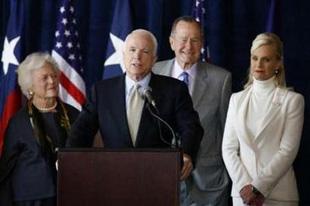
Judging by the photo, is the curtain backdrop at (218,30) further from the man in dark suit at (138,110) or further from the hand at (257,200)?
the man in dark suit at (138,110)

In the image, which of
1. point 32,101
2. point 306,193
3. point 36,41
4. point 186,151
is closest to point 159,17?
point 36,41

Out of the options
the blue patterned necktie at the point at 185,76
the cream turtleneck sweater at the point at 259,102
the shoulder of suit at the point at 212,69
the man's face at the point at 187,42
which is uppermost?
the man's face at the point at 187,42

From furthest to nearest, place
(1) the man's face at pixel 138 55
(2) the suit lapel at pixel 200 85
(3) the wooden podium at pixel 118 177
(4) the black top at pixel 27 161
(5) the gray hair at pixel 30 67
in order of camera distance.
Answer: (5) the gray hair at pixel 30 67
(2) the suit lapel at pixel 200 85
(4) the black top at pixel 27 161
(1) the man's face at pixel 138 55
(3) the wooden podium at pixel 118 177

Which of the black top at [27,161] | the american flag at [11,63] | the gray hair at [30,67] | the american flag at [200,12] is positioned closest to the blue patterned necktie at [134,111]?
the black top at [27,161]

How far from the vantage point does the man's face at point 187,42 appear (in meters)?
4.43

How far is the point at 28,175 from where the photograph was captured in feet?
14.4

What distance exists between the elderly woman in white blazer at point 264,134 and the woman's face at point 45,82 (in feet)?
3.92

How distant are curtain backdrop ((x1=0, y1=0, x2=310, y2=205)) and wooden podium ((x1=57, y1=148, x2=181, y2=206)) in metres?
2.70

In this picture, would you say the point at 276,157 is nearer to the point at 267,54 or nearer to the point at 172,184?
the point at 267,54

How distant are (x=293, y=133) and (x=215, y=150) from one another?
1.91 ft

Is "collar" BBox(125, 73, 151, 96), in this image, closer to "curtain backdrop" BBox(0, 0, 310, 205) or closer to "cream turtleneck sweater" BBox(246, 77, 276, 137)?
"cream turtleneck sweater" BBox(246, 77, 276, 137)

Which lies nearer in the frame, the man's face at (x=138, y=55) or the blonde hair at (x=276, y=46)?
the man's face at (x=138, y=55)

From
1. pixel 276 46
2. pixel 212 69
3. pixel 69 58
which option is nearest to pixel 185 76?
pixel 212 69

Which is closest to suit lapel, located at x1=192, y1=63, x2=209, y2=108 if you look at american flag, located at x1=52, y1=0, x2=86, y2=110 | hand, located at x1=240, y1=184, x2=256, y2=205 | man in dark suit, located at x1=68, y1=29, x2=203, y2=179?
hand, located at x1=240, y1=184, x2=256, y2=205
